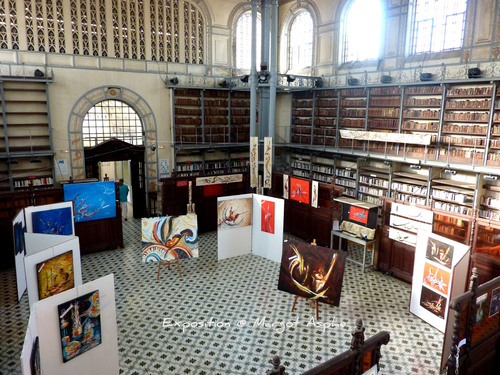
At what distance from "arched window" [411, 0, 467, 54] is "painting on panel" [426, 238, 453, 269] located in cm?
749

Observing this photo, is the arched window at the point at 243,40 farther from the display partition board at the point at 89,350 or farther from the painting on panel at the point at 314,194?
the display partition board at the point at 89,350

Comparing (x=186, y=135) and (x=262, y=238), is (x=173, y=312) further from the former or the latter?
(x=186, y=135)

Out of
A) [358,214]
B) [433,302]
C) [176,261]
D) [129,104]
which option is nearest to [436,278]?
[433,302]

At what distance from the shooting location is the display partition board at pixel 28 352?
3.94m

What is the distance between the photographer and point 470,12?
11.6m

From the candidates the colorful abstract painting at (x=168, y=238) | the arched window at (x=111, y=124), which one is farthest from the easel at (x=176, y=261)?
the arched window at (x=111, y=124)

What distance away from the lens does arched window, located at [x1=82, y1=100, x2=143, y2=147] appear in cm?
1462

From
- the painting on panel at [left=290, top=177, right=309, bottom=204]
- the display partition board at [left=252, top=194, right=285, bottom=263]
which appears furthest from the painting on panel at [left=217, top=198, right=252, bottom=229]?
the painting on panel at [left=290, top=177, right=309, bottom=204]

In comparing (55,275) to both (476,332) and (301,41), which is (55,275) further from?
(301,41)

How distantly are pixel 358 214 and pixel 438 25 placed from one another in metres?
7.01

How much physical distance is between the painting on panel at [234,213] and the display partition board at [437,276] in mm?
4645

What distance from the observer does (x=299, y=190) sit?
485 inches

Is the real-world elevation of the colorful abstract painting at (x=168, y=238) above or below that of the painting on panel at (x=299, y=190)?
below

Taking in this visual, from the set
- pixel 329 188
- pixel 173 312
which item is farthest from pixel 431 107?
pixel 173 312
